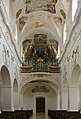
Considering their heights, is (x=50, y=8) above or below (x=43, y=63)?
above

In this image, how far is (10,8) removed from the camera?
1747 centimetres

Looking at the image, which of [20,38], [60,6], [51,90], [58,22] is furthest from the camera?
[51,90]

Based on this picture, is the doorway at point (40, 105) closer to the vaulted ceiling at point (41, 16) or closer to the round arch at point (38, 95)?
the round arch at point (38, 95)

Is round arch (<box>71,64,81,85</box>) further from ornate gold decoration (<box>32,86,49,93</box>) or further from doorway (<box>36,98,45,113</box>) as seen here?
doorway (<box>36,98,45,113</box>)

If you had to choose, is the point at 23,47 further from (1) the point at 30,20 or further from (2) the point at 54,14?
(2) the point at 54,14

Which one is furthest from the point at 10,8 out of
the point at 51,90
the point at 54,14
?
the point at 51,90

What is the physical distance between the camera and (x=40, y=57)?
2791cm

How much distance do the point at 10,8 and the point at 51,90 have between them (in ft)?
48.0

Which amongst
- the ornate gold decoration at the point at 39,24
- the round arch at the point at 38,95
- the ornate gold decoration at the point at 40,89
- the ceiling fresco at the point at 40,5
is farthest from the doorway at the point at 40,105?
the ceiling fresco at the point at 40,5

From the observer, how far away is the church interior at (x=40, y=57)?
16.3 m

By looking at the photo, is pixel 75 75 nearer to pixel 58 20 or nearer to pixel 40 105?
pixel 58 20

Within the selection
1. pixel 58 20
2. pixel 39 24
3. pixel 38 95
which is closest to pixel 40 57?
pixel 38 95

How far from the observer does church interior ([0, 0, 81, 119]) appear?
53.6ft

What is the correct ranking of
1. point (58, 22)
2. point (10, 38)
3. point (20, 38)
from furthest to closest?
point (20, 38)
point (58, 22)
point (10, 38)
